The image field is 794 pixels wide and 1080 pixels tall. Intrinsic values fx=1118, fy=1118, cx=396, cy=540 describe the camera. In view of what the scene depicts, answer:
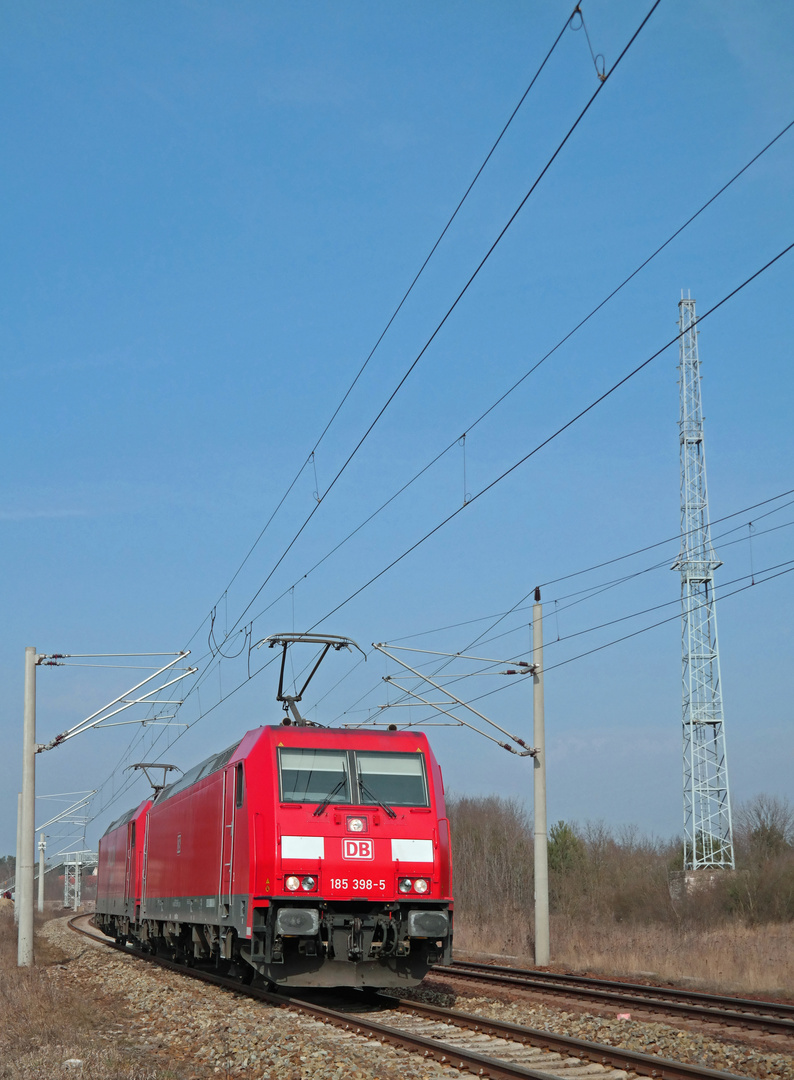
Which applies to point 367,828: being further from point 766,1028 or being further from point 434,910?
point 766,1028

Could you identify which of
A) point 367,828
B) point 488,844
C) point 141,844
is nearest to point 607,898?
point 488,844

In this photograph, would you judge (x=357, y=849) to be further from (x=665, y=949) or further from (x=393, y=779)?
(x=665, y=949)

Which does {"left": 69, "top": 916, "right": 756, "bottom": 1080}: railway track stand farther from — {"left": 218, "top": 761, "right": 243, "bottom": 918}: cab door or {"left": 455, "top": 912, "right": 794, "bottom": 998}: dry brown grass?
{"left": 455, "top": 912, "right": 794, "bottom": 998}: dry brown grass

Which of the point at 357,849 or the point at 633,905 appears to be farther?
the point at 633,905

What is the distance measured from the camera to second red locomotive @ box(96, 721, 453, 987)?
14.9 m

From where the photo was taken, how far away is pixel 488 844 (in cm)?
5759

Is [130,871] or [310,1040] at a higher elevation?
[310,1040]

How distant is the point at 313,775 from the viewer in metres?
15.8

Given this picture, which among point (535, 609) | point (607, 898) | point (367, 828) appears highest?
point (535, 609)

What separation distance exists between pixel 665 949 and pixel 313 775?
1250 cm

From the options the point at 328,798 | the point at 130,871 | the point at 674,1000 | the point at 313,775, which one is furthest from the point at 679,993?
the point at 130,871

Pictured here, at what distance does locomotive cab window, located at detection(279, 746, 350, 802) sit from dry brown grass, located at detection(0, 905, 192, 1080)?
3.77 m

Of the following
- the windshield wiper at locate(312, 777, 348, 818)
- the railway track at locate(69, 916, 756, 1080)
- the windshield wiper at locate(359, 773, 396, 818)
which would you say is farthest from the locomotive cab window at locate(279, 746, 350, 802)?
the railway track at locate(69, 916, 756, 1080)

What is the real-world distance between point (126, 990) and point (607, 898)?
88.2 ft
